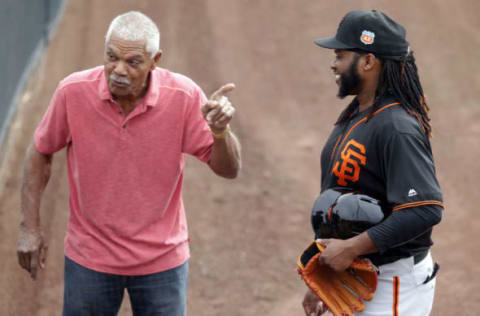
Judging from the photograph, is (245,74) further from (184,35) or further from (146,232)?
(146,232)

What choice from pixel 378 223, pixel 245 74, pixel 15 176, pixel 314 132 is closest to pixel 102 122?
pixel 378 223

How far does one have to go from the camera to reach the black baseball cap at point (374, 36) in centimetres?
290

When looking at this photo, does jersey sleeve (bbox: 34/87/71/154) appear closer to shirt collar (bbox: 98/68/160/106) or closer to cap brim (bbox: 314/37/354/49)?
shirt collar (bbox: 98/68/160/106)

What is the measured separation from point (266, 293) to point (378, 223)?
320 centimetres

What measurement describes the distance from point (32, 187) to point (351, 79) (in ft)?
5.39

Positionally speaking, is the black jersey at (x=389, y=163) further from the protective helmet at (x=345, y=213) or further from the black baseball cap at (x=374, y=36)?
the black baseball cap at (x=374, y=36)

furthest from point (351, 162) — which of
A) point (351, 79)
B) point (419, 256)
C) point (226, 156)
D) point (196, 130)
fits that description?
point (196, 130)

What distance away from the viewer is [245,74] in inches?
426

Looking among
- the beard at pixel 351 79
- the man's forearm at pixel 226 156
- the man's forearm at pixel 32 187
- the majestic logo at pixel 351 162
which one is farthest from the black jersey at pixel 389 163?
the man's forearm at pixel 32 187

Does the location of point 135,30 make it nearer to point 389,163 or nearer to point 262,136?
point 389,163

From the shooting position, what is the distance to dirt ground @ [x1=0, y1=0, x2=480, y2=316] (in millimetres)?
5820

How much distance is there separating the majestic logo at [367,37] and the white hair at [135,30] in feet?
3.21

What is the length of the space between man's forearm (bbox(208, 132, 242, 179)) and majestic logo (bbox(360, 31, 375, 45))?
2.48 ft

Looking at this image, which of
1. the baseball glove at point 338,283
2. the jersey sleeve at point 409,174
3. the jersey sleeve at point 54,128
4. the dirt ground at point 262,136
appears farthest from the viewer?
the dirt ground at point 262,136
